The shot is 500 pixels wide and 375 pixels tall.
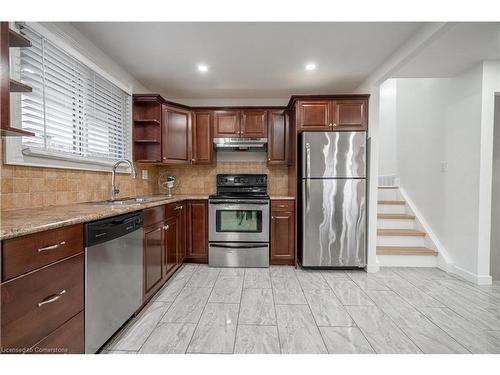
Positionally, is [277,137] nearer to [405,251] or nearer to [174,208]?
[174,208]

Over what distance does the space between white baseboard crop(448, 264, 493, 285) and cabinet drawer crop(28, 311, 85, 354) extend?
364cm

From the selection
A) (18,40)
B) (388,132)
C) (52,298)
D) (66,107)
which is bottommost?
(52,298)

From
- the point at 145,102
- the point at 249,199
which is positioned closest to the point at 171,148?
the point at 145,102

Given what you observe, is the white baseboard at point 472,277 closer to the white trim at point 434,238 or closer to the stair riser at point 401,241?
the white trim at point 434,238

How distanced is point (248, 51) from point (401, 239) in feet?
10.4

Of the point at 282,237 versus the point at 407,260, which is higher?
the point at 282,237

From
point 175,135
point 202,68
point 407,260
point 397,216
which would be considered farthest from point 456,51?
point 175,135

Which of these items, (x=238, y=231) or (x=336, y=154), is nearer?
(x=336, y=154)

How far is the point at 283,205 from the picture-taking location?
10.4ft

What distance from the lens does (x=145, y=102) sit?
3.16 metres

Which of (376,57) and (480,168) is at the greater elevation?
(376,57)

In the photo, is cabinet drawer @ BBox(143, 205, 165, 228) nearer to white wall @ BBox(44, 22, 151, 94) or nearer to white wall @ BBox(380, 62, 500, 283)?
white wall @ BBox(44, 22, 151, 94)

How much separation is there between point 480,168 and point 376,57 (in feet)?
5.43

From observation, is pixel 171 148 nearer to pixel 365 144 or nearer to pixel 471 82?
pixel 365 144
